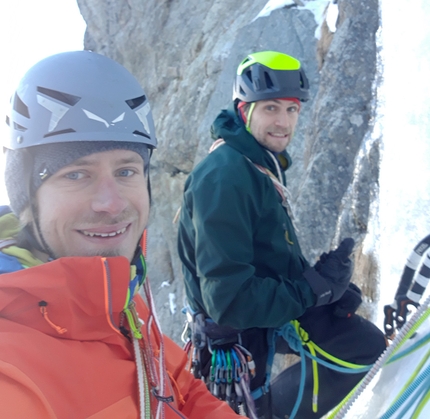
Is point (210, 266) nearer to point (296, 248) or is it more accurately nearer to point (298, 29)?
point (296, 248)

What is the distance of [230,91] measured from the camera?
38.8 feet

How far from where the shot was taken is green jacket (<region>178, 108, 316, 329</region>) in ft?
7.16

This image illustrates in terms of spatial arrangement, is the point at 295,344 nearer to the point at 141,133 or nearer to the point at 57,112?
the point at 141,133

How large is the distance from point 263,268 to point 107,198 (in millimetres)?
1267

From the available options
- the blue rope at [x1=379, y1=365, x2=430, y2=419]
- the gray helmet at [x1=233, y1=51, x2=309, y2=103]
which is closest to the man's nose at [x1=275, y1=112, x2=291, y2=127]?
the gray helmet at [x1=233, y1=51, x2=309, y2=103]

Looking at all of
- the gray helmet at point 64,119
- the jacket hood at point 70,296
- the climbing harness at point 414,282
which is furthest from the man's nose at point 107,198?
the climbing harness at point 414,282

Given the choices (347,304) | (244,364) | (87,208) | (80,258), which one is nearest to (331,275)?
(347,304)

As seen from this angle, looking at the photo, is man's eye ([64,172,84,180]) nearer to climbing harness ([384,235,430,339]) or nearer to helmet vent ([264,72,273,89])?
climbing harness ([384,235,430,339])

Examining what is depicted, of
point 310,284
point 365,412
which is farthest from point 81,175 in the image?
point 310,284

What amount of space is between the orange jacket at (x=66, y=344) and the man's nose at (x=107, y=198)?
0.78 ft

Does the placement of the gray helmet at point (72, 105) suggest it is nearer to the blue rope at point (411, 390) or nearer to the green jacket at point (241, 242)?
the green jacket at point (241, 242)

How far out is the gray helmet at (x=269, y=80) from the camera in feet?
8.86

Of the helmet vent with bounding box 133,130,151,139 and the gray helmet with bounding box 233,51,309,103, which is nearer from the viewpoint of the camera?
the helmet vent with bounding box 133,130,151,139

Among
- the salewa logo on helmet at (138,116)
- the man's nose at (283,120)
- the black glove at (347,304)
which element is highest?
the salewa logo on helmet at (138,116)
